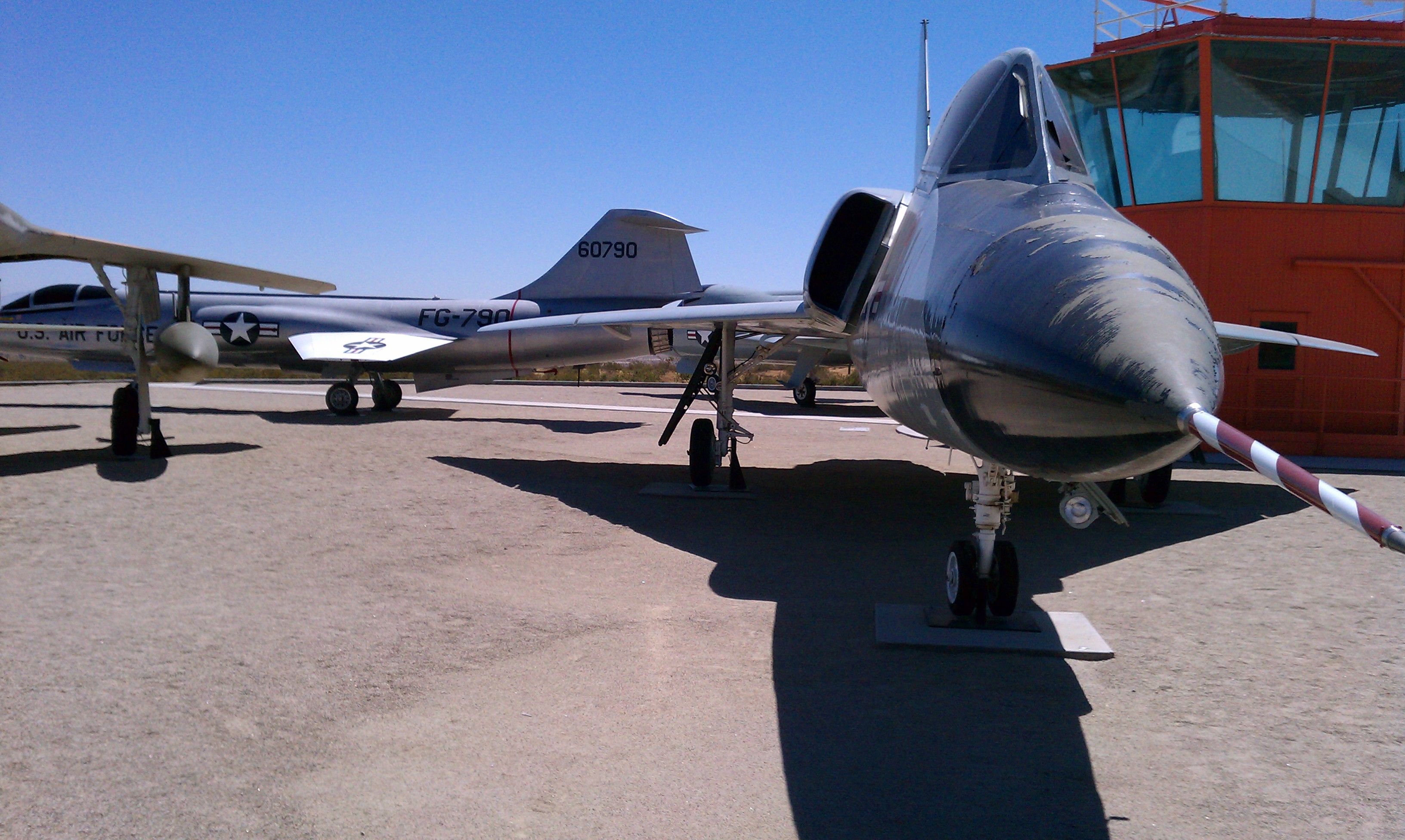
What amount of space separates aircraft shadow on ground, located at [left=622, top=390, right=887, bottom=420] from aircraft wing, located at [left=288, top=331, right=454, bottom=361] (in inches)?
242

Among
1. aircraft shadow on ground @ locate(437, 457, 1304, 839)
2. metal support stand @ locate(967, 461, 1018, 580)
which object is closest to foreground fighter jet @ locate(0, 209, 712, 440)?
aircraft shadow on ground @ locate(437, 457, 1304, 839)

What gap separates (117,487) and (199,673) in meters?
6.21

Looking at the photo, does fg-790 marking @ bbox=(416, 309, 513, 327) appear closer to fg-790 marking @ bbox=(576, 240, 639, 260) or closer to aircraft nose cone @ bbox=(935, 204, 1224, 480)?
fg-790 marking @ bbox=(576, 240, 639, 260)

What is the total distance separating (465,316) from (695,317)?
9.67 m

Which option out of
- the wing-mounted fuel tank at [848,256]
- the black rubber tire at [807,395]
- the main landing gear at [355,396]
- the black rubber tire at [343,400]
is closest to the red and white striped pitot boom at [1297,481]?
the wing-mounted fuel tank at [848,256]

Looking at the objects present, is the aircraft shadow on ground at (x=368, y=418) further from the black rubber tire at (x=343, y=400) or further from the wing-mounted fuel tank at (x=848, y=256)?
the wing-mounted fuel tank at (x=848, y=256)

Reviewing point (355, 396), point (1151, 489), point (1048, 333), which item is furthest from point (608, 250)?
point (1048, 333)

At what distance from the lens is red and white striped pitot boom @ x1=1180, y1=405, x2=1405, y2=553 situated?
172cm

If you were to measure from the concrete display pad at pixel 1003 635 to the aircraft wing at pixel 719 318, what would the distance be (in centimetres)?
292

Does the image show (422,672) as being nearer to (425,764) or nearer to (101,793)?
(425,764)

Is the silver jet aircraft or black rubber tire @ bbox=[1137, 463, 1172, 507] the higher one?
the silver jet aircraft

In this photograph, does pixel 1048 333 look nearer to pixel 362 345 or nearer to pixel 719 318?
pixel 719 318

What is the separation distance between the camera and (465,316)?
18.2 meters

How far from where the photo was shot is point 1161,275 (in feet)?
9.21
